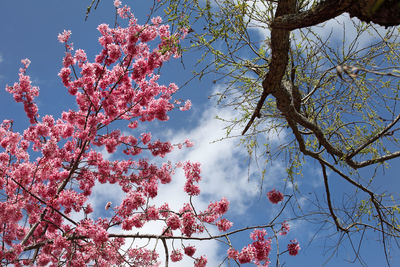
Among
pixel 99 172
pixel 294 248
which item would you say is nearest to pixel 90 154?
pixel 99 172

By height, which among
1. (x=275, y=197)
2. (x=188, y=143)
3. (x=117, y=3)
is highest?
(x=117, y=3)

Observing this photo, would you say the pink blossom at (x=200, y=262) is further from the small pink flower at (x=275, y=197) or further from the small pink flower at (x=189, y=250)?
the small pink flower at (x=275, y=197)

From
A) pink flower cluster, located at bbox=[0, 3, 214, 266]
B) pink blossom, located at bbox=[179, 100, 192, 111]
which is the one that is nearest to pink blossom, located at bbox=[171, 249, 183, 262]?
pink flower cluster, located at bbox=[0, 3, 214, 266]

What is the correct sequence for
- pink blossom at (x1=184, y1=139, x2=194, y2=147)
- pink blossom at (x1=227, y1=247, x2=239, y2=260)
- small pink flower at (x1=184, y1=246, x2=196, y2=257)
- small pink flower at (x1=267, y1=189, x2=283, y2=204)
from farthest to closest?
1. pink blossom at (x1=184, y1=139, x2=194, y2=147)
2. small pink flower at (x1=184, y1=246, x2=196, y2=257)
3. small pink flower at (x1=267, y1=189, x2=283, y2=204)
4. pink blossom at (x1=227, y1=247, x2=239, y2=260)

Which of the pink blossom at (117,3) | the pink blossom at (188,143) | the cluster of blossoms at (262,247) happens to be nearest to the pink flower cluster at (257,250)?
the cluster of blossoms at (262,247)

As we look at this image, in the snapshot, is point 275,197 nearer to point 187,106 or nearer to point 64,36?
point 187,106

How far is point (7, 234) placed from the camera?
5.56 metres

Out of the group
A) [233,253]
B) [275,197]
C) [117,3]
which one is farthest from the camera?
[117,3]

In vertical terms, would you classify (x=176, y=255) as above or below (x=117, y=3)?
below

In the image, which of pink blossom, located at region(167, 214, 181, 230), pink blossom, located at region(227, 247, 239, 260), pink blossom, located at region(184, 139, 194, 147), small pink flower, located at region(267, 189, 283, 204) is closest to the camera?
pink blossom, located at region(227, 247, 239, 260)

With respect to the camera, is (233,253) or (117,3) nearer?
(233,253)

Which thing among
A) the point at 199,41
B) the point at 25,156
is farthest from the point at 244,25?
the point at 25,156

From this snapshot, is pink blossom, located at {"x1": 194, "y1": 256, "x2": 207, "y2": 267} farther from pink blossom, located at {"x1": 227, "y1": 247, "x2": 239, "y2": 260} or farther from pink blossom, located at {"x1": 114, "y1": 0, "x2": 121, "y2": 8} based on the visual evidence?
pink blossom, located at {"x1": 114, "y1": 0, "x2": 121, "y2": 8}

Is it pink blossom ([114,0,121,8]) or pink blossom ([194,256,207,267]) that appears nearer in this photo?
pink blossom ([194,256,207,267])
